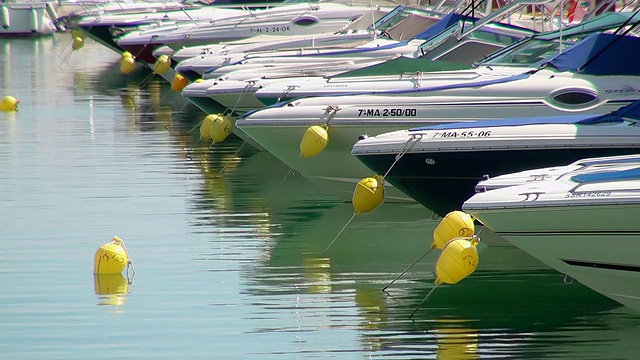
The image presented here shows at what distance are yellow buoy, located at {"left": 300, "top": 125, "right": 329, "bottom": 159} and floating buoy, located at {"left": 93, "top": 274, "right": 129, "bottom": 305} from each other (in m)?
2.41

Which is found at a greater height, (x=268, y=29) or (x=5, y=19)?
(x=5, y=19)

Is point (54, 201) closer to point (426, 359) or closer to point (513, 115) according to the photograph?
point (513, 115)

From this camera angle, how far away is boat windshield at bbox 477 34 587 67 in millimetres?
12016

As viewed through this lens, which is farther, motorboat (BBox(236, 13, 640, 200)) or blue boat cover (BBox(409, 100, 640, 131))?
motorboat (BBox(236, 13, 640, 200))

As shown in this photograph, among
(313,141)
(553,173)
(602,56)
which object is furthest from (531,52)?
(553,173)

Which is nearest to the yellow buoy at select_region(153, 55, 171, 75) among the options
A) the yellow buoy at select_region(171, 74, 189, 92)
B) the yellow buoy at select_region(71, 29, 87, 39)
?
the yellow buoy at select_region(171, 74, 189, 92)

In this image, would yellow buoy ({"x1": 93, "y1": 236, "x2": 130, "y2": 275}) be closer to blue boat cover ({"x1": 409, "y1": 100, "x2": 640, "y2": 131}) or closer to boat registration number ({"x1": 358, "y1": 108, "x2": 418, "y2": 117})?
blue boat cover ({"x1": 409, "y1": 100, "x2": 640, "y2": 131})

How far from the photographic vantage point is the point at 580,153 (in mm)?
9383

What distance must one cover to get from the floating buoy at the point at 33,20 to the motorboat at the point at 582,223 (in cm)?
3101

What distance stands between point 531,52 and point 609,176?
14.8ft

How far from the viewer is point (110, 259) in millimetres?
9484

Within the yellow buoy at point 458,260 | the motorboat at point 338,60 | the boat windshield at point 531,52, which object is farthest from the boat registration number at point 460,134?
the motorboat at point 338,60

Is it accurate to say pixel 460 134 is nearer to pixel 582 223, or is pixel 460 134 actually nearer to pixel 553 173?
pixel 553 173

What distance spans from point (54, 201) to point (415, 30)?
6298 millimetres
